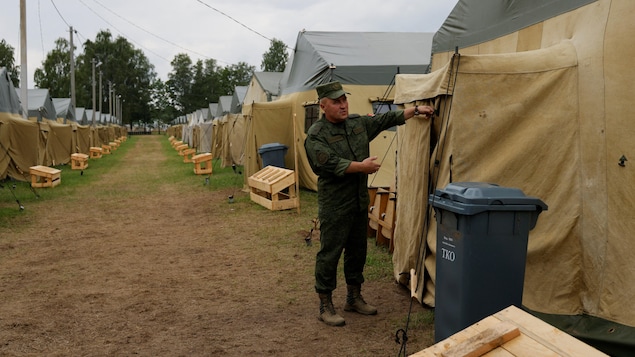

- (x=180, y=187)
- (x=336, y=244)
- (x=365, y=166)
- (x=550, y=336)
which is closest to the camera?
(x=550, y=336)

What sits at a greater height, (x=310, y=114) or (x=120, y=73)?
(x=120, y=73)

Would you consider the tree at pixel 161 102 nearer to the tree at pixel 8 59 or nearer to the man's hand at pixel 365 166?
the tree at pixel 8 59

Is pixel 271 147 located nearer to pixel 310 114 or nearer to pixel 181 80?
pixel 310 114

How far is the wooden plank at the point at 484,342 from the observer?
2.60m

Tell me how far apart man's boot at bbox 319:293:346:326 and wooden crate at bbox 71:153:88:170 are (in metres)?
19.8

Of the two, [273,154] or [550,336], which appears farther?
[273,154]

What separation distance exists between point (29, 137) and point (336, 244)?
1653 cm

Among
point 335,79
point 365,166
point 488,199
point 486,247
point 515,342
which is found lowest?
point 515,342

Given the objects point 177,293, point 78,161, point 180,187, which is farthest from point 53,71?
point 177,293

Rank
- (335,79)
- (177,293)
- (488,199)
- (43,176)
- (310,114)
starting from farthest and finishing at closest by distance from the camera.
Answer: (43,176)
(310,114)
(335,79)
(177,293)
(488,199)

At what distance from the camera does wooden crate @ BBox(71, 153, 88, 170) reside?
2214cm

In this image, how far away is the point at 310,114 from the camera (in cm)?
1426

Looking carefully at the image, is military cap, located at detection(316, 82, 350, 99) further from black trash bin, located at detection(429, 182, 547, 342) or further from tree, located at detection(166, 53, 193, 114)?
tree, located at detection(166, 53, 193, 114)

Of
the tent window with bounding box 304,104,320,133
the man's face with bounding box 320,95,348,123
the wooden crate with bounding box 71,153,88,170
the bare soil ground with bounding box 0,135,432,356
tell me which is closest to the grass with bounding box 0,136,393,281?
the bare soil ground with bounding box 0,135,432,356
